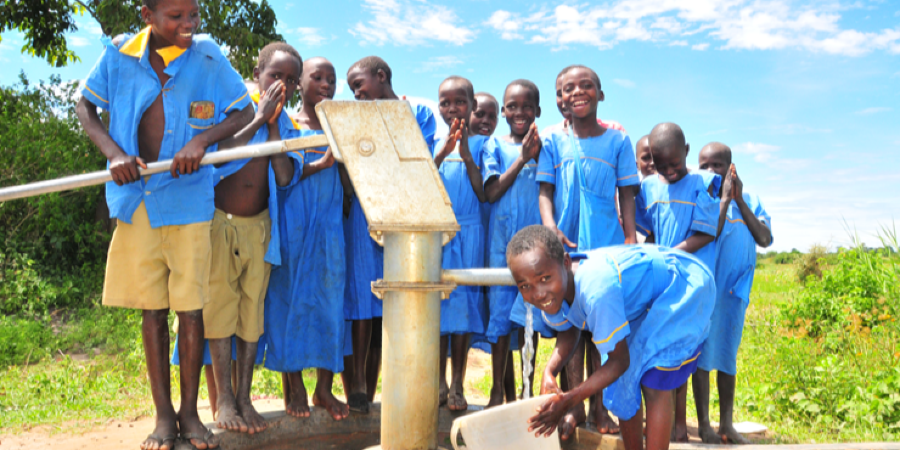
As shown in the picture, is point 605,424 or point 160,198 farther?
point 605,424

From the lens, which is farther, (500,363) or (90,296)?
(90,296)

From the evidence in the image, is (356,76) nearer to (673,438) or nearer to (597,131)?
(597,131)

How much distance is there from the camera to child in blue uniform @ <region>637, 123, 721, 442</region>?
120 inches

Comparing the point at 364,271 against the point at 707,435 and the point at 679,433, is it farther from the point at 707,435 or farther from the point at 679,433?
the point at 707,435

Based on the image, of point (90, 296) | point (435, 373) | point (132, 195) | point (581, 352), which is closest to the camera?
point (435, 373)

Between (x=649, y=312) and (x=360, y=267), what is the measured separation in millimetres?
1445

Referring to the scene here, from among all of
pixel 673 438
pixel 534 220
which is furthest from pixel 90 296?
pixel 673 438

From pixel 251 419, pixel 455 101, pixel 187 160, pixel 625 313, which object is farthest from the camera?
pixel 455 101

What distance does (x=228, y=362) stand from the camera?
278cm

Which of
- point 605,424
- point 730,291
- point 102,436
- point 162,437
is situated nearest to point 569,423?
point 605,424

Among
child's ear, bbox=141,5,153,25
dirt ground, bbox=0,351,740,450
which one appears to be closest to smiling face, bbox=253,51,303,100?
child's ear, bbox=141,5,153,25

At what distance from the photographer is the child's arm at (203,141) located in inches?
91.8

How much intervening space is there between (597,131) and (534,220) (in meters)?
0.53

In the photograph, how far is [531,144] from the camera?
2.93 meters
